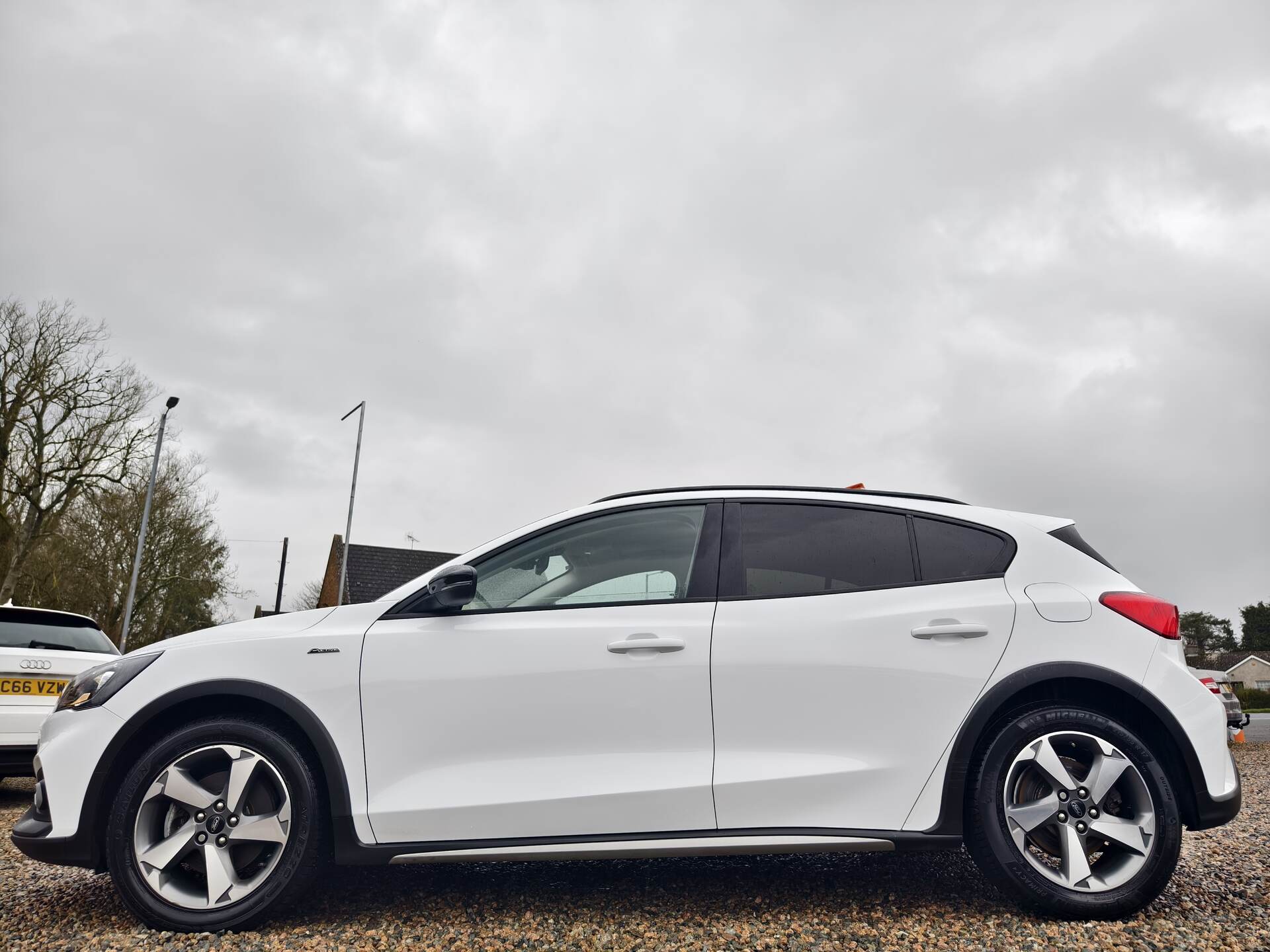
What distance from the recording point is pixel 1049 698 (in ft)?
11.1

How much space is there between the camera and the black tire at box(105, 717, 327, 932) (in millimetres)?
3211

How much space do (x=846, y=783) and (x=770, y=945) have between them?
616mm

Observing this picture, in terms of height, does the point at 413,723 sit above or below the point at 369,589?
below

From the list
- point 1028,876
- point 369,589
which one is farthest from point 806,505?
point 369,589

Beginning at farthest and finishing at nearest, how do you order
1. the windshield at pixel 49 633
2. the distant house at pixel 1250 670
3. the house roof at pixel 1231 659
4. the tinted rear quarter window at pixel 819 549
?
the house roof at pixel 1231 659 → the distant house at pixel 1250 670 → the windshield at pixel 49 633 → the tinted rear quarter window at pixel 819 549

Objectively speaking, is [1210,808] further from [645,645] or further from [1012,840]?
[645,645]

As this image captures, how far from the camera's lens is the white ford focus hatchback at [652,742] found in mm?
3213

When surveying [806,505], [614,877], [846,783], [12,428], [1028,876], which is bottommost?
[614,877]

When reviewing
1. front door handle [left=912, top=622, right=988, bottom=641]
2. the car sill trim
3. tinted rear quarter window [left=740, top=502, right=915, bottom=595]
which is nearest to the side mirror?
the car sill trim

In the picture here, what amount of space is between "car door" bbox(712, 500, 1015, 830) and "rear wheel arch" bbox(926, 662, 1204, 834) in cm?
8

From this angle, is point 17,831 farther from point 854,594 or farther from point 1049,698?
point 1049,698

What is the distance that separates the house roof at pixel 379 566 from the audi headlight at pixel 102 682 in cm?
2713

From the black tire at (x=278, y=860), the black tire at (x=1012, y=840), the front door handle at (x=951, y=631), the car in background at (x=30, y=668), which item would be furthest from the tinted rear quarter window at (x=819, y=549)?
the car in background at (x=30, y=668)

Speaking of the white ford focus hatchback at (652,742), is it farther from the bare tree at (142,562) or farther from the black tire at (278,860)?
the bare tree at (142,562)
